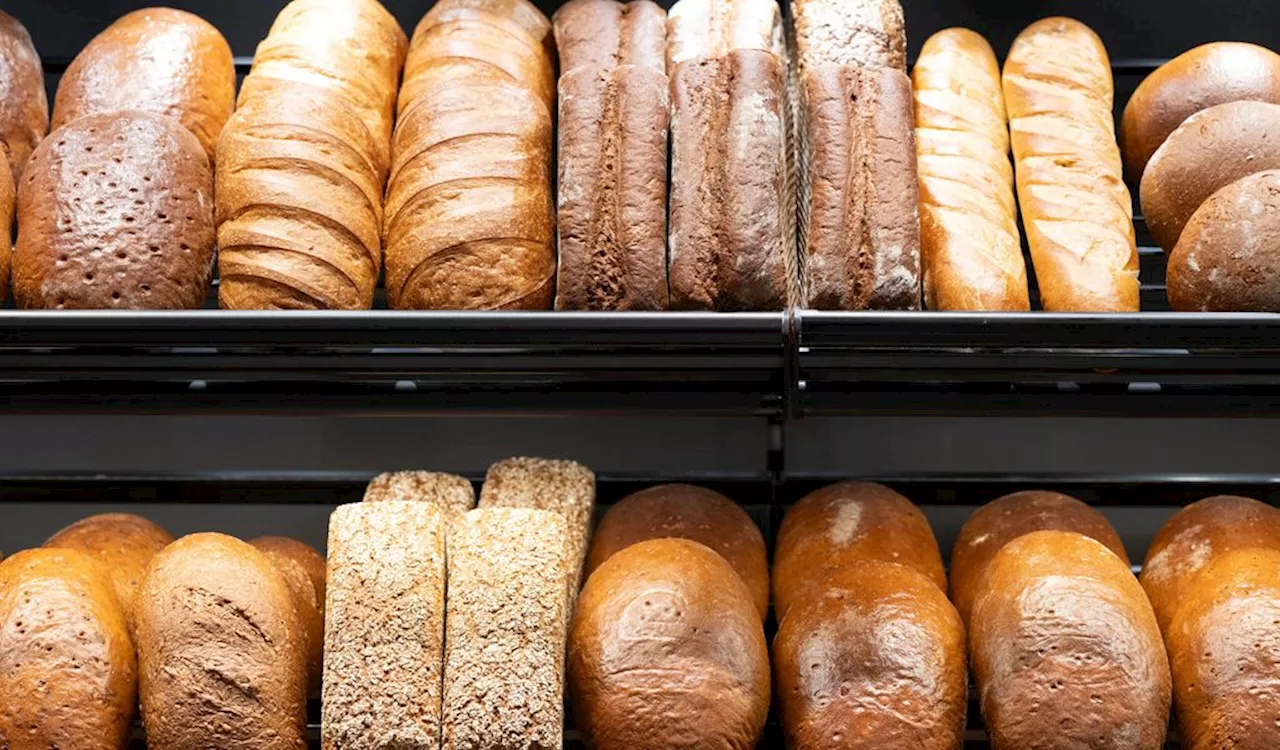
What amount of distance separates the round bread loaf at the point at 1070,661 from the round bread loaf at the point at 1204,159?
49 centimetres

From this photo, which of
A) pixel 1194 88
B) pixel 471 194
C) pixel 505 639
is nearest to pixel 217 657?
pixel 505 639

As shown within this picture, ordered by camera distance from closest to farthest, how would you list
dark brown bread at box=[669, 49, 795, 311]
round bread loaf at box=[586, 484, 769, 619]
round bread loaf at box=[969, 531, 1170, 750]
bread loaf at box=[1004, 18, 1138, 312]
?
round bread loaf at box=[969, 531, 1170, 750]
dark brown bread at box=[669, 49, 795, 311]
bread loaf at box=[1004, 18, 1138, 312]
round bread loaf at box=[586, 484, 769, 619]

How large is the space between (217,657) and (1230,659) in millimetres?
1149

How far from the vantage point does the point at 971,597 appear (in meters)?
1.79

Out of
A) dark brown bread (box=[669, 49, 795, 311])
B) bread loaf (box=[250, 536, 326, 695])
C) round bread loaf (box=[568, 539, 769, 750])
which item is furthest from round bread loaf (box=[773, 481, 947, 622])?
bread loaf (box=[250, 536, 326, 695])

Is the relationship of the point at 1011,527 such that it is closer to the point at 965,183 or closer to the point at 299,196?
the point at 965,183

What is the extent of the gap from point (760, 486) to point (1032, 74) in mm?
757

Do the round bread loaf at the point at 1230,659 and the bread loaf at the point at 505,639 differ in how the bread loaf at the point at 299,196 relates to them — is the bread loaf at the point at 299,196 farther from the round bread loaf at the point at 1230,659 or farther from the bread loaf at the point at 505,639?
the round bread loaf at the point at 1230,659

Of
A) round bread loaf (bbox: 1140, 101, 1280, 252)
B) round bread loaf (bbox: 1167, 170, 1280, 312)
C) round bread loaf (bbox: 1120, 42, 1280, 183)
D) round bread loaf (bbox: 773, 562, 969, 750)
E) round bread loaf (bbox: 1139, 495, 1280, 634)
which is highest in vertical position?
round bread loaf (bbox: 1120, 42, 1280, 183)

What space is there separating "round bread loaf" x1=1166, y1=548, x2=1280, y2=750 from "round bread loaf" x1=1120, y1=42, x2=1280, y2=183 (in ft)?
2.02

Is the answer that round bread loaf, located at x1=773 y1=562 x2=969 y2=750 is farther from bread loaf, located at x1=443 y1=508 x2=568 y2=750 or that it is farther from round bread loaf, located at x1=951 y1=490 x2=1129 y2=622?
bread loaf, located at x1=443 y1=508 x2=568 y2=750

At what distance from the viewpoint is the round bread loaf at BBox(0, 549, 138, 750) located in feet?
5.12

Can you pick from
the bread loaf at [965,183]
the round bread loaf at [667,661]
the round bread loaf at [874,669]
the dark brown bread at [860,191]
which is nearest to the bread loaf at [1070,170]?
the bread loaf at [965,183]

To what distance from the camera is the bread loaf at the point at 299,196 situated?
68.1 inches
